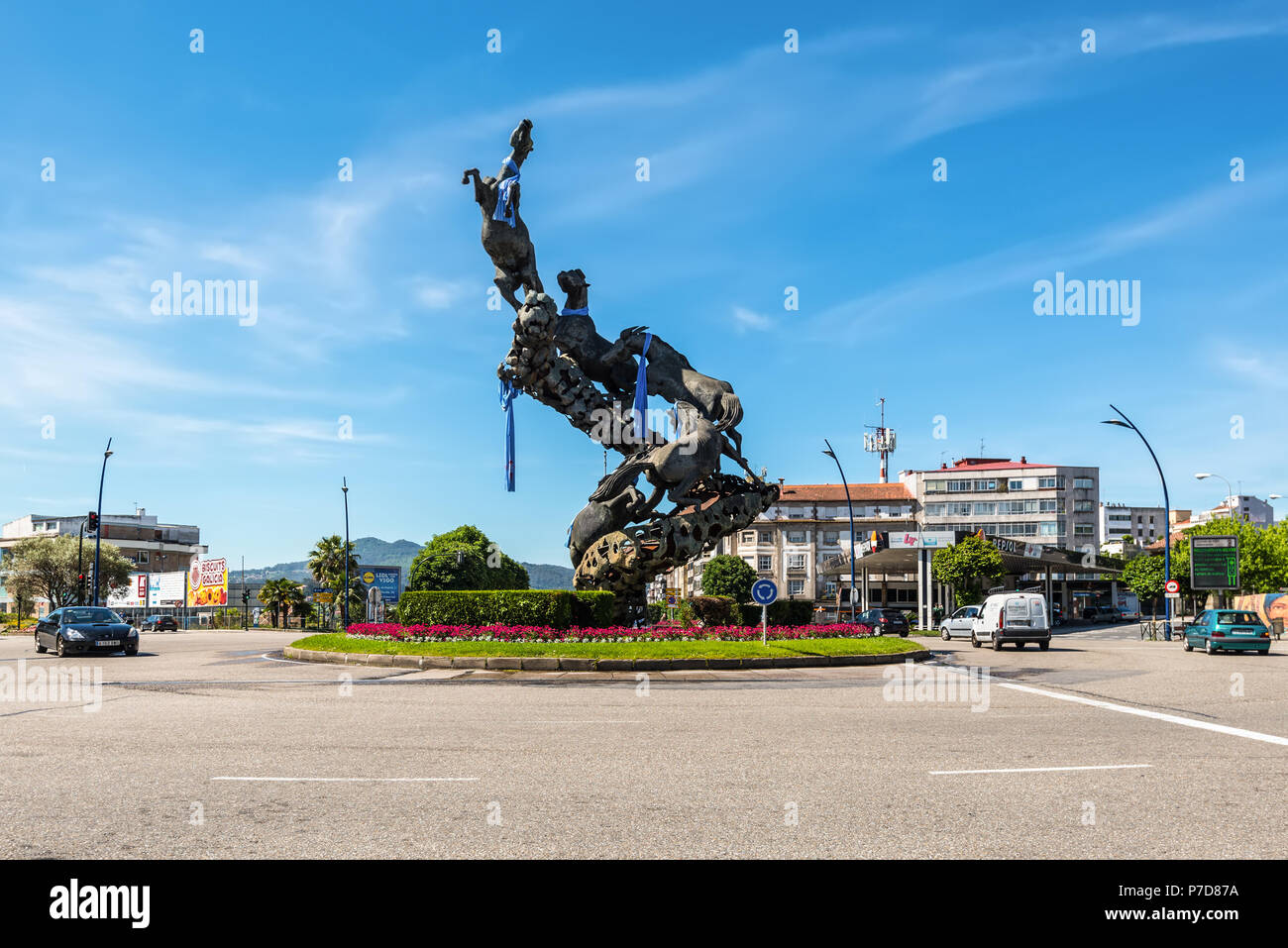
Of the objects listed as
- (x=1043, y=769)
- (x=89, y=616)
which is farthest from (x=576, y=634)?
(x=1043, y=769)

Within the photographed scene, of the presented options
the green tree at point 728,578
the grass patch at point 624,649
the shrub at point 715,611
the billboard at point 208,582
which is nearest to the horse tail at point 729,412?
the shrub at point 715,611

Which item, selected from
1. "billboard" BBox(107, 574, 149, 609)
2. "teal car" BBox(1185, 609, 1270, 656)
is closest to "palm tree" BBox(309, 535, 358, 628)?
"billboard" BBox(107, 574, 149, 609)

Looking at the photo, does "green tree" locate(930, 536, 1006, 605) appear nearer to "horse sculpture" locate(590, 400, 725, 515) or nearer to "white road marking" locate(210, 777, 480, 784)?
"horse sculpture" locate(590, 400, 725, 515)

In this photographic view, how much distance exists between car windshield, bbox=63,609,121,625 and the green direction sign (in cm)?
4021

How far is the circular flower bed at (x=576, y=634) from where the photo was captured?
70.5ft

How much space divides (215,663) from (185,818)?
17.7m

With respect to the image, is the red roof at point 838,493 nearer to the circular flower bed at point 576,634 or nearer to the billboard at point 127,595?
the billboard at point 127,595

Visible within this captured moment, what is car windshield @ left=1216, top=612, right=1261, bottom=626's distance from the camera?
2742cm

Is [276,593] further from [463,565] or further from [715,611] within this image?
[715,611]

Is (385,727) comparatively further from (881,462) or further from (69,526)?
(69,526)

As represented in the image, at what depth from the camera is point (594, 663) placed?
1842cm

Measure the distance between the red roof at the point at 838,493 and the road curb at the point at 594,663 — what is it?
256ft
